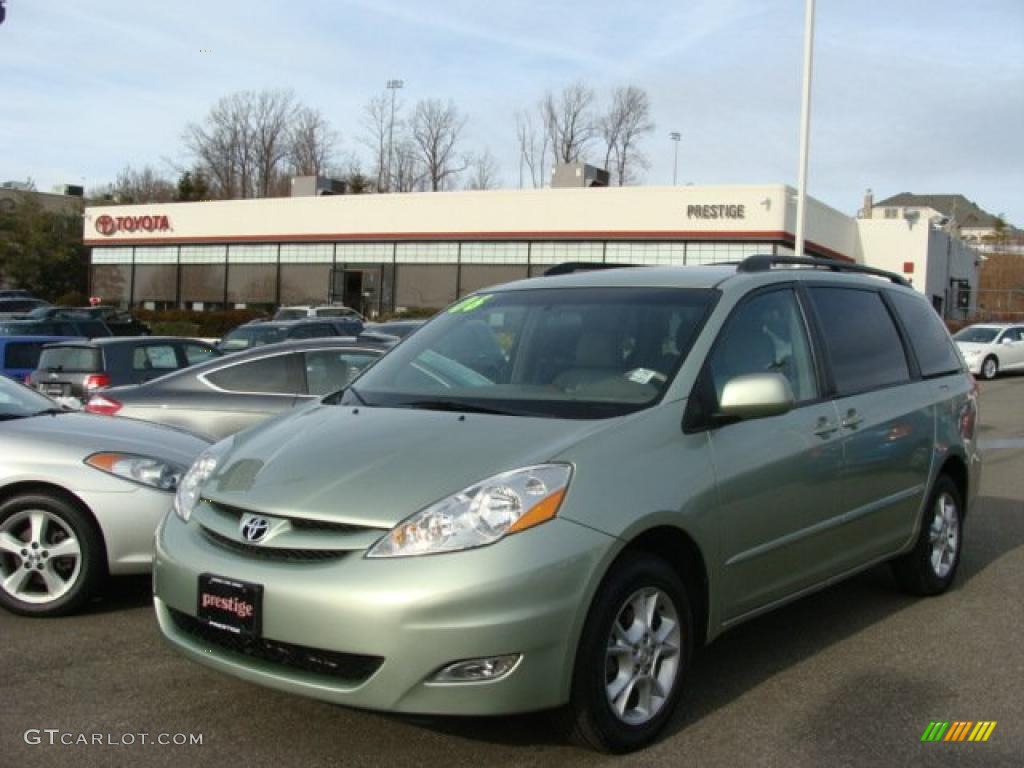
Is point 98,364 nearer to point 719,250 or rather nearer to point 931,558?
point 931,558

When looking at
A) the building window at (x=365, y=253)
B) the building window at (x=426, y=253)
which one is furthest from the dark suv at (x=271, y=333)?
the building window at (x=365, y=253)

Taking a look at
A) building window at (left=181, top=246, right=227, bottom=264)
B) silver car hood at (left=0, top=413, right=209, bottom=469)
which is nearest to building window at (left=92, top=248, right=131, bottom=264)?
building window at (left=181, top=246, right=227, bottom=264)

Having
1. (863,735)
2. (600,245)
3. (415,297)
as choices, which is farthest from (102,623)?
(415,297)

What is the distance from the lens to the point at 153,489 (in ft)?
17.6

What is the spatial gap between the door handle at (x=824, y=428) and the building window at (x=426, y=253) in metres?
33.5

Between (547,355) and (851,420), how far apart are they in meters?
1.55

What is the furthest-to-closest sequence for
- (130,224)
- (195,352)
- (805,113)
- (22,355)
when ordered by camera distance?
(130,224) < (805,113) < (22,355) < (195,352)

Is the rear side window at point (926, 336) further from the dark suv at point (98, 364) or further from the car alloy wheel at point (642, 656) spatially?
the dark suv at point (98, 364)

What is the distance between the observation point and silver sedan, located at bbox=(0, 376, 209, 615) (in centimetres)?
521

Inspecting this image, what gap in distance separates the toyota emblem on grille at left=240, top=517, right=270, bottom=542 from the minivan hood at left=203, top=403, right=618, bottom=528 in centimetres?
4

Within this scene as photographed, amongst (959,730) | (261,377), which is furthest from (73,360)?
(959,730)

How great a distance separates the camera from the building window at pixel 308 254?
4066cm

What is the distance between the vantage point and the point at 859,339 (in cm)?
535

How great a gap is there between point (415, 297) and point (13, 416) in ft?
108
